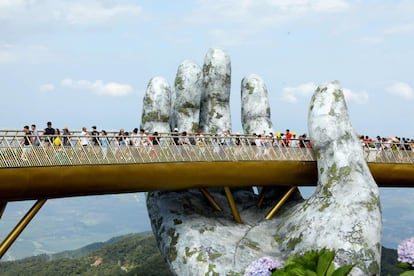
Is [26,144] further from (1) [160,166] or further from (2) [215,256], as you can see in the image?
(2) [215,256]

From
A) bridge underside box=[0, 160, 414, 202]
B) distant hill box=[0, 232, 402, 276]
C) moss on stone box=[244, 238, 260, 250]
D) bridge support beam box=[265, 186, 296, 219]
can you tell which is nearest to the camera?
bridge underside box=[0, 160, 414, 202]

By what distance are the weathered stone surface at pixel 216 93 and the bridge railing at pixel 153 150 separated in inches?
273

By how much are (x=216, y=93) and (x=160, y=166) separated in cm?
1230

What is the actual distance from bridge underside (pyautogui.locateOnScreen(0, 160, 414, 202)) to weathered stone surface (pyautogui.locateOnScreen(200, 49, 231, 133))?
819 cm

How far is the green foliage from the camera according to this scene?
10.1 m

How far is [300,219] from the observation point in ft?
88.0

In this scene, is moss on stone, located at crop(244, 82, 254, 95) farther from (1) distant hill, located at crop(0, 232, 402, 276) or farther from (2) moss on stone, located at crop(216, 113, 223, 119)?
(1) distant hill, located at crop(0, 232, 402, 276)

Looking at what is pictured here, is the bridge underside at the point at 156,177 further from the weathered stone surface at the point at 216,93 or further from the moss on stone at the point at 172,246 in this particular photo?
the weathered stone surface at the point at 216,93

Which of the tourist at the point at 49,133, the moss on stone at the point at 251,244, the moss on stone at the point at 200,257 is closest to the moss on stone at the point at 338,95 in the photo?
the moss on stone at the point at 251,244

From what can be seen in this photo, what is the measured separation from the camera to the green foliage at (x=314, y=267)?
10141mm

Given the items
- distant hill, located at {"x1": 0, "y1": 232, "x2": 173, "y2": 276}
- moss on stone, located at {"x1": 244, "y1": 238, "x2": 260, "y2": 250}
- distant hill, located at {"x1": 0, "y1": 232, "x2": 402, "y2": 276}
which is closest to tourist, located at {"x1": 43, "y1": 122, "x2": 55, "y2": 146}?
moss on stone, located at {"x1": 244, "y1": 238, "x2": 260, "y2": 250}

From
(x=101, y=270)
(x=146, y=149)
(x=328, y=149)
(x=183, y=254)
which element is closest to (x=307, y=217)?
(x=328, y=149)

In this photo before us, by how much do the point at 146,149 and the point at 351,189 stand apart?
8.32 meters

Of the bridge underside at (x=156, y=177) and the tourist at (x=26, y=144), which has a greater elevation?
the tourist at (x=26, y=144)
